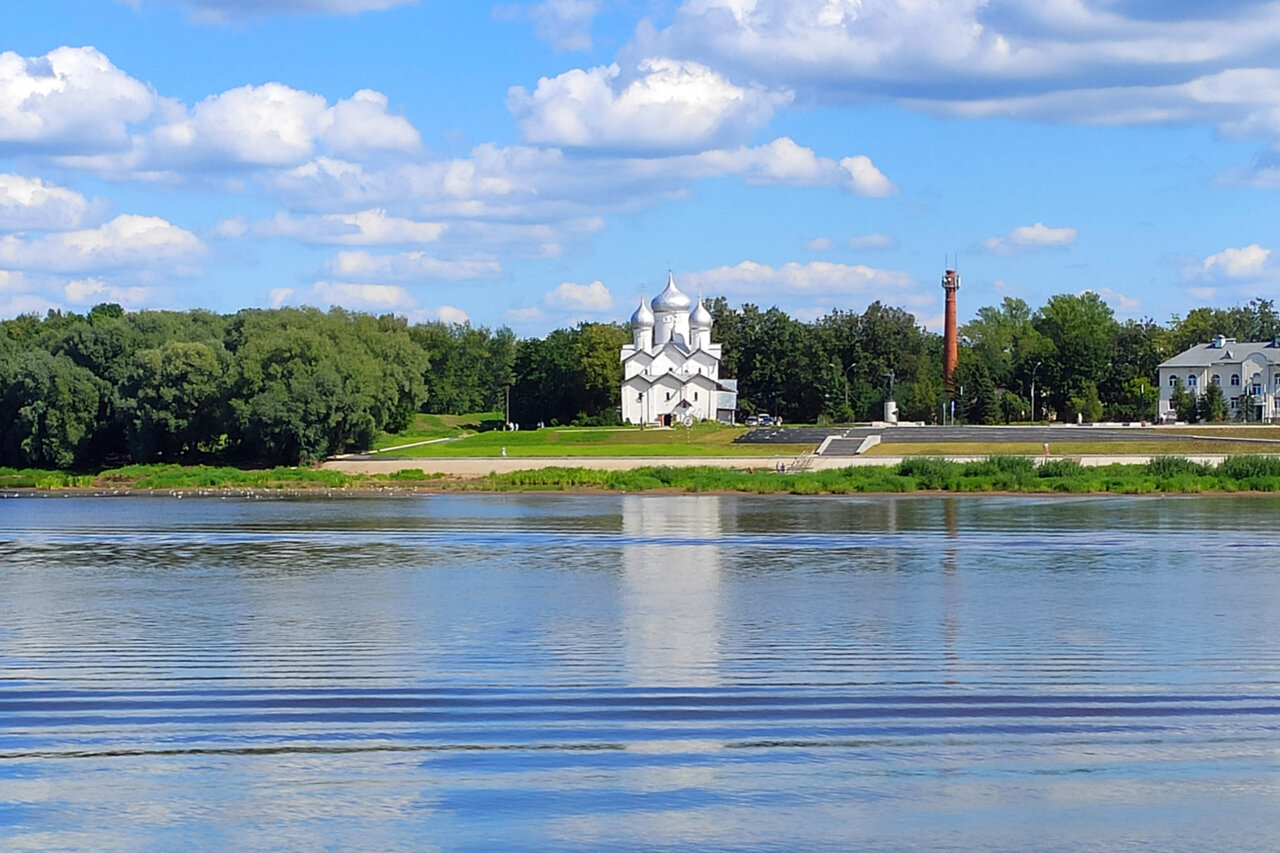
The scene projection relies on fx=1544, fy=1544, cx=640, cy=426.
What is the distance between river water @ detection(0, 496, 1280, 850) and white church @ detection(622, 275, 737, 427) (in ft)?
219

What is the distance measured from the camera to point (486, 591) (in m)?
23.8

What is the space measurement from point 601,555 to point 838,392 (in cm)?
6859

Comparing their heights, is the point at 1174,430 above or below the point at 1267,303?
below

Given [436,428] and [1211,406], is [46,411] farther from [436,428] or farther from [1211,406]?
[1211,406]

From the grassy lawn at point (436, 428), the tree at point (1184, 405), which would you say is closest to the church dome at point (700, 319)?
the grassy lawn at point (436, 428)

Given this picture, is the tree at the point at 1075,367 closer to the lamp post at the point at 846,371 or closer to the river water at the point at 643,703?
the lamp post at the point at 846,371

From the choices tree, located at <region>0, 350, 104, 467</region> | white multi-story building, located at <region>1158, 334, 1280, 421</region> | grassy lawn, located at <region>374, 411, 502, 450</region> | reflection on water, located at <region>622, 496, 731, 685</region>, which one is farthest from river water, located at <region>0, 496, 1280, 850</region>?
white multi-story building, located at <region>1158, 334, 1280, 421</region>

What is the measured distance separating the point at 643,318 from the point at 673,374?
6478 mm

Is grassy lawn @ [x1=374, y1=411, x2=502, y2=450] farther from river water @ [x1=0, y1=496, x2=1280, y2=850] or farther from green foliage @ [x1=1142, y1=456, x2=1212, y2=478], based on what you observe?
river water @ [x1=0, y1=496, x2=1280, y2=850]

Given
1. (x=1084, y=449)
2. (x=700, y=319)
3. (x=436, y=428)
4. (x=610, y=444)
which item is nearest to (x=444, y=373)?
(x=436, y=428)

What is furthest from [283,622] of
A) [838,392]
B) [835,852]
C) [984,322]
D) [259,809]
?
[984,322]

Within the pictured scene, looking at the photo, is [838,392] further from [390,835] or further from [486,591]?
[390,835]

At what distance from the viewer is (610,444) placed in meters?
74.5

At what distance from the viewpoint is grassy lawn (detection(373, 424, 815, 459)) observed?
6819cm
